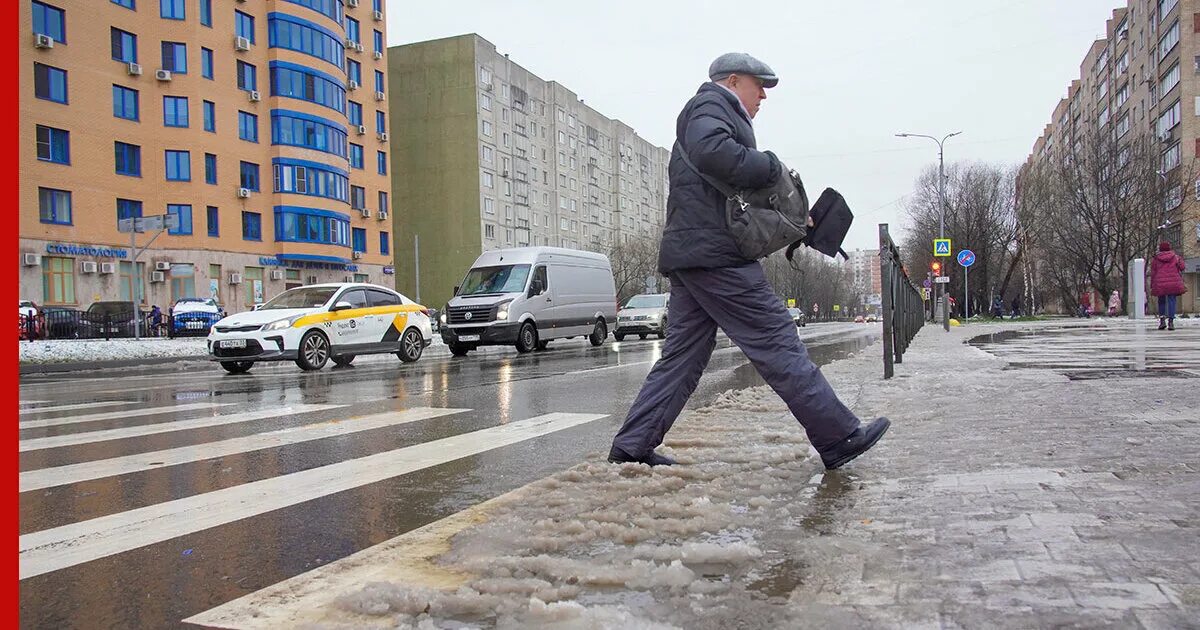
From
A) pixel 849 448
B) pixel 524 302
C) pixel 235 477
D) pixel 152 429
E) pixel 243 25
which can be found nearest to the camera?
pixel 849 448

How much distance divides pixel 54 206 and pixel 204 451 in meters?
36.1

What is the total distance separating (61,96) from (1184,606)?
4179cm

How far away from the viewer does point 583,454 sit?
189 inches

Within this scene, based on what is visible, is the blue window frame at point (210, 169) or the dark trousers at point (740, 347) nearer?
the dark trousers at point (740, 347)

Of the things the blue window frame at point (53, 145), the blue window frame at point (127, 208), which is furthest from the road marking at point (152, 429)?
the blue window frame at point (127, 208)

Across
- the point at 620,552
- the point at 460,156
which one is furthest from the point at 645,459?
the point at 460,156

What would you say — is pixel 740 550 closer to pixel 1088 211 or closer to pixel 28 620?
pixel 28 620

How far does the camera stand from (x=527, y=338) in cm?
1816

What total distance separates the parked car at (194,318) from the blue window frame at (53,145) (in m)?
9.06

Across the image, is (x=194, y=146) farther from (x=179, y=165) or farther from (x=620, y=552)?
(x=620, y=552)

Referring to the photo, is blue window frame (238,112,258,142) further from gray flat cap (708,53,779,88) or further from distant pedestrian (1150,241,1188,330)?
gray flat cap (708,53,779,88)

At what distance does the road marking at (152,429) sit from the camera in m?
5.53

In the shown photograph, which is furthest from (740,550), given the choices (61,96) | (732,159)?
(61,96)

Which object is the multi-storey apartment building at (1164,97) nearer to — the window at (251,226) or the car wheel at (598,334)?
the car wheel at (598,334)
